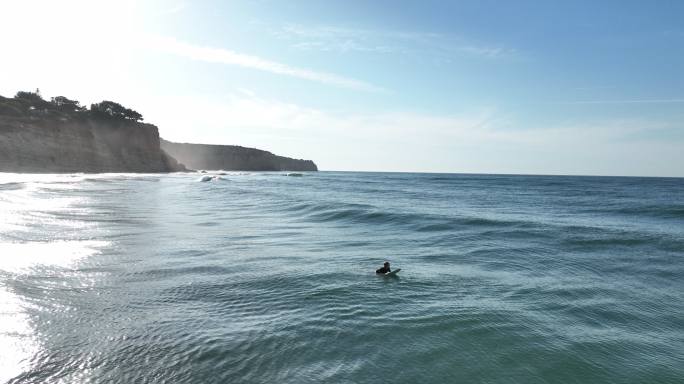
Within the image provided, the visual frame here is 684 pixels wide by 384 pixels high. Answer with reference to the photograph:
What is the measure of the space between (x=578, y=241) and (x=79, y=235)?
86.4 ft

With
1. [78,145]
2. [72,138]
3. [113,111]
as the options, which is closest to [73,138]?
[72,138]

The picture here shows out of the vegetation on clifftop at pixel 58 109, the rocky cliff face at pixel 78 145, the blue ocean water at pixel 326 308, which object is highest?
the vegetation on clifftop at pixel 58 109

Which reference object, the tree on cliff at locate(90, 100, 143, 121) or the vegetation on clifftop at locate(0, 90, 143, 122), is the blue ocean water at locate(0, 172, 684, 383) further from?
the tree on cliff at locate(90, 100, 143, 121)

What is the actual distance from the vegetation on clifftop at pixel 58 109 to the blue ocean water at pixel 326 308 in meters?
75.2

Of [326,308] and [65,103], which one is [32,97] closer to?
[65,103]

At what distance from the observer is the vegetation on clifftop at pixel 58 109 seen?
77.0m

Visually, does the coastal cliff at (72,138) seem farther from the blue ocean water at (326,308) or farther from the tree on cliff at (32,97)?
the blue ocean water at (326,308)

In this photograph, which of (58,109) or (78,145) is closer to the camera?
(78,145)

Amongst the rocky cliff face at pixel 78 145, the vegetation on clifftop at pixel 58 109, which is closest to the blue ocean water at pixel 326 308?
the rocky cliff face at pixel 78 145

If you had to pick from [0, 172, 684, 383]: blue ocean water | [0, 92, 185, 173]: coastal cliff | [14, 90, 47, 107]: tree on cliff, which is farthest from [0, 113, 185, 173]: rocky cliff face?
[0, 172, 684, 383]: blue ocean water

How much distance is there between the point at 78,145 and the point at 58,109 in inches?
549

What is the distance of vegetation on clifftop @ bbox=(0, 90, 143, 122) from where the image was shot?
7700 cm

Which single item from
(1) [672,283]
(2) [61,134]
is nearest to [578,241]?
(1) [672,283]

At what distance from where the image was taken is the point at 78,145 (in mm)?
84062
